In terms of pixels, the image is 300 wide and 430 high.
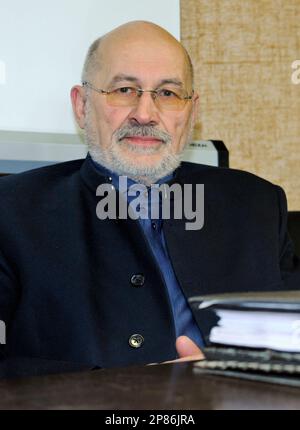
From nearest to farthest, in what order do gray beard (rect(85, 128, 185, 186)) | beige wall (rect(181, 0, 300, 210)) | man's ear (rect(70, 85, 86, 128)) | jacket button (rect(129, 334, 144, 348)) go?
jacket button (rect(129, 334, 144, 348)) < gray beard (rect(85, 128, 185, 186)) < man's ear (rect(70, 85, 86, 128)) < beige wall (rect(181, 0, 300, 210))

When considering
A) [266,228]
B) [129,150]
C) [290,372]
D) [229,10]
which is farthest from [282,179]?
[290,372]

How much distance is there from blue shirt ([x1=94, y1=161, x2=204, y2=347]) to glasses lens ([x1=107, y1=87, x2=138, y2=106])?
158mm

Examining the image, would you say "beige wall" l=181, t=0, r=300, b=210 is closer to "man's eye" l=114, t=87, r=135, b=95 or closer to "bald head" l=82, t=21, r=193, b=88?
"bald head" l=82, t=21, r=193, b=88

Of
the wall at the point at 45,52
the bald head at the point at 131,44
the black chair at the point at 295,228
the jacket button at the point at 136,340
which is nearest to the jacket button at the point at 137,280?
the jacket button at the point at 136,340

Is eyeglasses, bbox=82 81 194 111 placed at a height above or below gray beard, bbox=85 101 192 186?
above

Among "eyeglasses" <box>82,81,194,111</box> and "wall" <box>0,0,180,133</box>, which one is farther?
"wall" <box>0,0,180,133</box>

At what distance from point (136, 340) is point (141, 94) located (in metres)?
0.62

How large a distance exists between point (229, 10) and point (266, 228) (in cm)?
96

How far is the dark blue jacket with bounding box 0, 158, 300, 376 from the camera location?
1.53m

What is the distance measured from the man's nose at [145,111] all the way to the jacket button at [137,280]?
15.9 inches

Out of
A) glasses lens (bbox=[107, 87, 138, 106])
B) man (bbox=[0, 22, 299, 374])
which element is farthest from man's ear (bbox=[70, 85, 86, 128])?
glasses lens (bbox=[107, 87, 138, 106])

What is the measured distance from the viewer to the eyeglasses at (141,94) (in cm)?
183

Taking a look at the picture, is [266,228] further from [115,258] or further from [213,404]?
[213,404]

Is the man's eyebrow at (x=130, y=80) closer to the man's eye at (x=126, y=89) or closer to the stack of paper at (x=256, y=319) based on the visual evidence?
the man's eye at (x=126, y=89)
